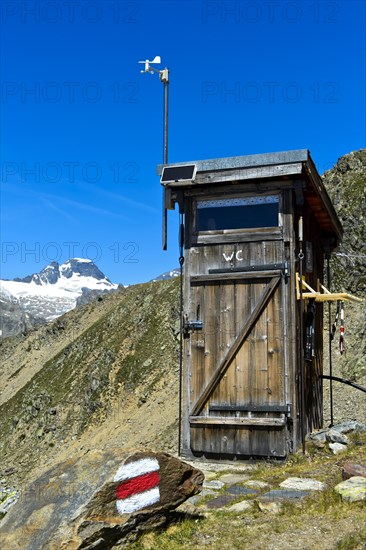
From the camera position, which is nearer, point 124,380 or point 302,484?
point 302,484

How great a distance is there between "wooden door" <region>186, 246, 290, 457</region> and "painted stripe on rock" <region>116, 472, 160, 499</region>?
5918 millimetres

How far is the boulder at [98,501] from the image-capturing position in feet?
21.6

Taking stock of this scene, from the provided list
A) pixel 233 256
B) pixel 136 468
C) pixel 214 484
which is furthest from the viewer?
pixel 233 256

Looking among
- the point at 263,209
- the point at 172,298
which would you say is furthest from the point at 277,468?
the point at 172,298

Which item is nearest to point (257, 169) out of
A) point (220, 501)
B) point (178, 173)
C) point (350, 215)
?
point (178, 173)

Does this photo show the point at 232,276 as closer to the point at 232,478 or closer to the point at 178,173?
the point at 178,173

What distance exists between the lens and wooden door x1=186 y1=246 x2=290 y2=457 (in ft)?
41.9

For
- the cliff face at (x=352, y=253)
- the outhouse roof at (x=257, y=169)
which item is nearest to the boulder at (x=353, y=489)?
the outhouse roof at (x=257, y=169)

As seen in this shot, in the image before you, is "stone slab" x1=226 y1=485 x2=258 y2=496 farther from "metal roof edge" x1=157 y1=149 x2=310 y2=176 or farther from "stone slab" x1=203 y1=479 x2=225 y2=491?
"metal roof edge" x1=157 y1=149 x2=310 y2=176

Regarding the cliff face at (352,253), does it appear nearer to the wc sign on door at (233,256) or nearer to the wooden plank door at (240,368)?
the wooden plank door at (240,368)

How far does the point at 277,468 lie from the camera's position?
38.1 feet

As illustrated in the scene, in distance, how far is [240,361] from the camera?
43.0 feet

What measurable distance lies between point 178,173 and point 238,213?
5.55ft

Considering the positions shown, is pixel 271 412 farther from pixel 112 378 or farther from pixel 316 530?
pixel 112 378
